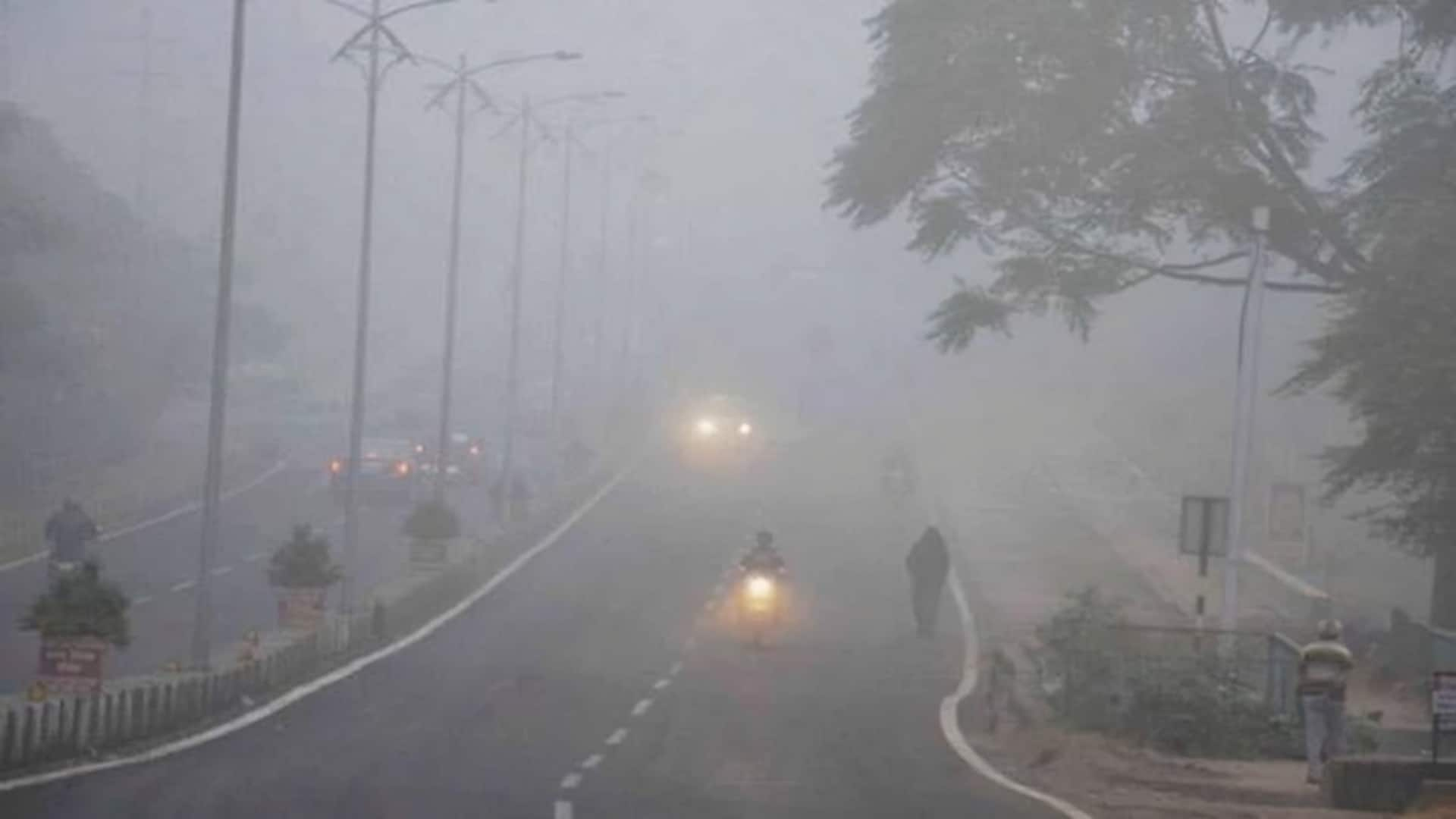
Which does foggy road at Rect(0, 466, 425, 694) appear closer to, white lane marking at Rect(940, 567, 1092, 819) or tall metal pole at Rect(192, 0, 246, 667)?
tall metal pole at Rect(192, 0, 246, 667)

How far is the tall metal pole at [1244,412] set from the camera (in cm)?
3628

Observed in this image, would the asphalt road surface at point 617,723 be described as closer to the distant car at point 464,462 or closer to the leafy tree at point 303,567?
the leafy tree at point 303,567

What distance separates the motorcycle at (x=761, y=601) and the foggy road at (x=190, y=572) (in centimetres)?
751

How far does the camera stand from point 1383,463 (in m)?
38.6

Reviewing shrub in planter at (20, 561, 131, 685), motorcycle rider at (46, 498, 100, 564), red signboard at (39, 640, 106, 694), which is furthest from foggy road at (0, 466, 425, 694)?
red signboard at (39, 640, 106, 694)

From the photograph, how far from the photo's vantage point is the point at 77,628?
2698cm

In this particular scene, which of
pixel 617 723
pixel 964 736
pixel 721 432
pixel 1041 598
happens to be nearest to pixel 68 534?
pixel 617 723

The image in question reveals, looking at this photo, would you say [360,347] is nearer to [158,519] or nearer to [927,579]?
[927,579]

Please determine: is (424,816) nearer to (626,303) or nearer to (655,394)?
(626,303)

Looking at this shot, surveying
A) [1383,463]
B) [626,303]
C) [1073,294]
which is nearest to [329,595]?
[1073,294]

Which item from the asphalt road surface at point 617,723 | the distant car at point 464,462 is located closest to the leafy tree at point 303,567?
the asphalt road surface at point 617,723

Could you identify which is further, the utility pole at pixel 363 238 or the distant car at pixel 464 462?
the distant car at pixel 464 462

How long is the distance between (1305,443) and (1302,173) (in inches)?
1374

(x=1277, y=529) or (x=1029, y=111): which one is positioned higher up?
(x=1029, y=111)
